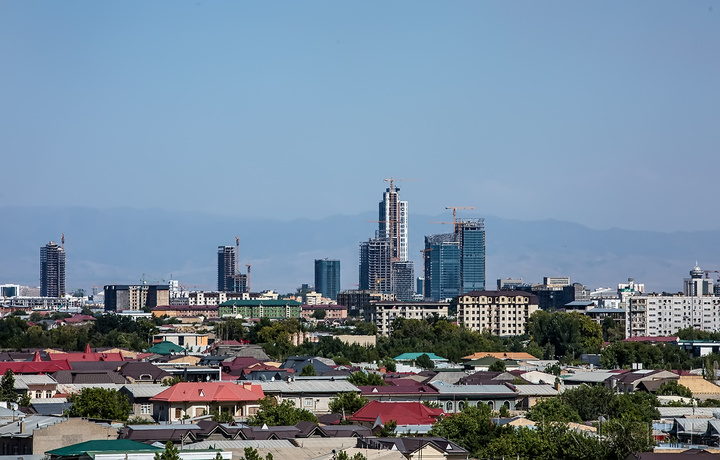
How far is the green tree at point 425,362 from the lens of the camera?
7811 centimetres

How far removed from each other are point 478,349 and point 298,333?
1753cm

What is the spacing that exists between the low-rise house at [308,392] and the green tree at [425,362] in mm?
25023

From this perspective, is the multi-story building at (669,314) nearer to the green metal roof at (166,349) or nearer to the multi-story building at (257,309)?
the multi-story building at (257,309)

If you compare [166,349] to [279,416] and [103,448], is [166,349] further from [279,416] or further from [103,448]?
[103,448]

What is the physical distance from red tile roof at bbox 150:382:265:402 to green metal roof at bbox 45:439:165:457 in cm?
1543

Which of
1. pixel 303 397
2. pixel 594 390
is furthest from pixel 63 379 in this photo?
pixel 594 390

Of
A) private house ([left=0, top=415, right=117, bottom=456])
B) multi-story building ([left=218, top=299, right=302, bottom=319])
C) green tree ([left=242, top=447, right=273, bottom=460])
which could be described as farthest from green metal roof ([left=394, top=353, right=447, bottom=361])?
multi-story building ([left=218, top=299, right=302, bottom=319])

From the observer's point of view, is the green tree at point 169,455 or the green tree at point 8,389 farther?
the green tree at point 8,389

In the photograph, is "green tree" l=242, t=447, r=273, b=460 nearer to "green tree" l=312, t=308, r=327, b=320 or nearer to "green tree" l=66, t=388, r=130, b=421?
"green tree" l=66, t=388, r=130, b=421

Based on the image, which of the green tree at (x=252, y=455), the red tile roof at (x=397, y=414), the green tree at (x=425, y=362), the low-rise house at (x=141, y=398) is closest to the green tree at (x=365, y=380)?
the low-rise house at (x=141, y=398)

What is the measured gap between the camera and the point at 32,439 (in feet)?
110

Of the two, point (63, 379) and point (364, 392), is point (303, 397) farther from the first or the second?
point (63, 379)

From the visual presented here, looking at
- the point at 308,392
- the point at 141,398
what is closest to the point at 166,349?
the point at 308,392

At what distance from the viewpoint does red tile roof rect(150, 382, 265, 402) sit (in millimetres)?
46625
